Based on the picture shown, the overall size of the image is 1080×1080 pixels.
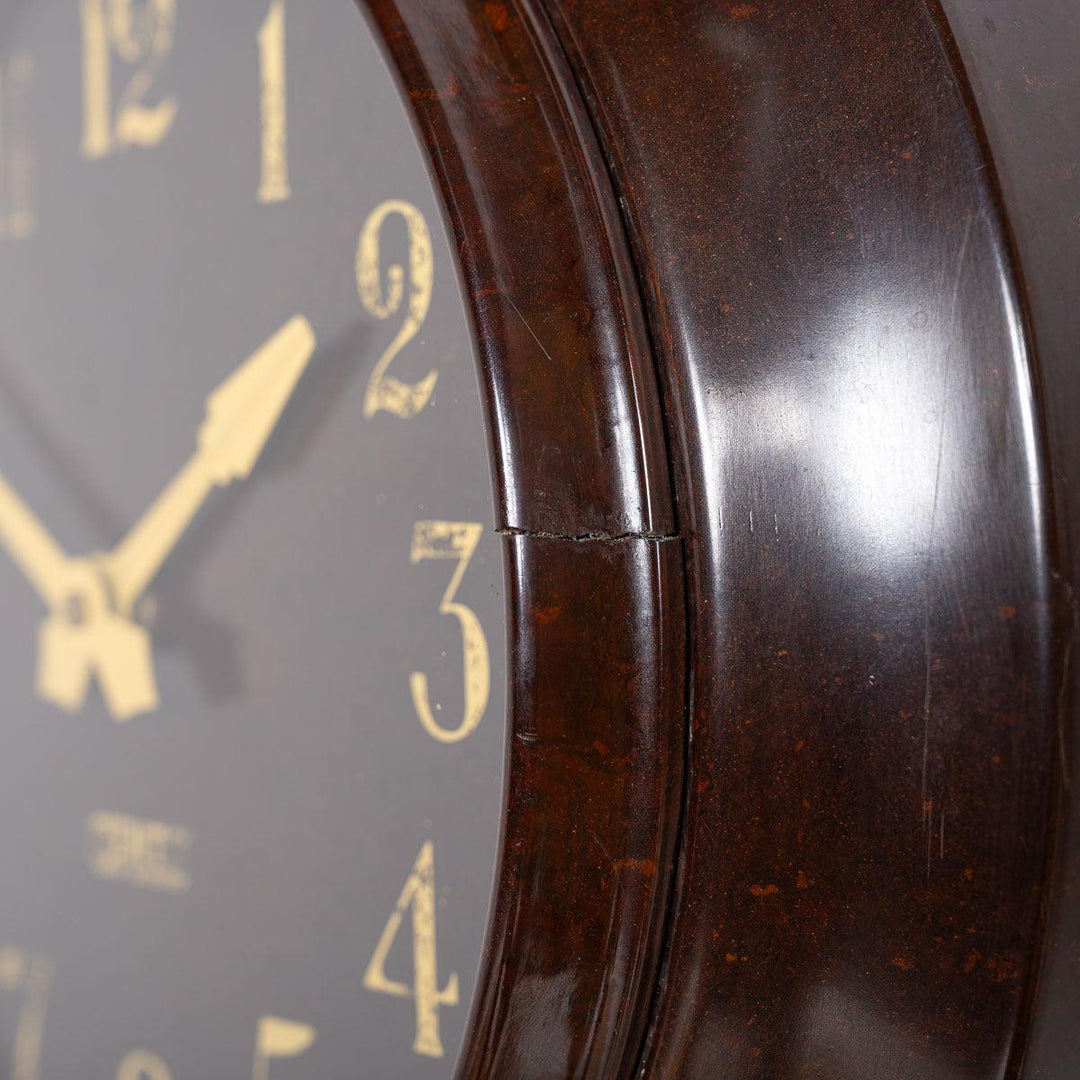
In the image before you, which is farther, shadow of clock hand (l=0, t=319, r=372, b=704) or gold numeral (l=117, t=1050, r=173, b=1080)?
gold numeral (l=117, t=1050, r=173, b=1080)

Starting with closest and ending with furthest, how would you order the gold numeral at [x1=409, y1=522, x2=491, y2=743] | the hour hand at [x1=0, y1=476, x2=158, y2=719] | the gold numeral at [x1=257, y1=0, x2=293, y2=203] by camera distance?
the gold numeral at [x1=409, y1=522, x2=491, y2=743] → the gold numeral at [x1=257, y1=0, x2=293, y2=203] → the hour hand at [x1=0, y1=476, x2=158, y2=719]

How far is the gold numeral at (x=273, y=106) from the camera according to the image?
2.23ft

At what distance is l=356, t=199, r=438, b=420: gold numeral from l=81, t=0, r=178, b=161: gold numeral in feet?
0.67

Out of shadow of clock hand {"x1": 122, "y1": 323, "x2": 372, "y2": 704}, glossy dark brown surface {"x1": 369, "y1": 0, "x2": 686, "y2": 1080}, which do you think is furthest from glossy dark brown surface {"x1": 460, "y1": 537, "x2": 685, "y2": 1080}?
shadow of clock hand {"x1": 122, "y1": 323, "x2": 372, "y2": 704}

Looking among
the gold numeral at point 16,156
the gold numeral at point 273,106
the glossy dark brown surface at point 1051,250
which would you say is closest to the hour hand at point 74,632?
the gold numeral at point 16,156

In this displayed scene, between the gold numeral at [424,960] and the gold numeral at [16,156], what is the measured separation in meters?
0.51

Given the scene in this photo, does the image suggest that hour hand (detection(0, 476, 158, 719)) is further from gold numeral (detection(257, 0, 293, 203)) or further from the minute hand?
gold numeral (detection(257, 0, 293, 203))

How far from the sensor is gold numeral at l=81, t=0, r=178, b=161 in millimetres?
761

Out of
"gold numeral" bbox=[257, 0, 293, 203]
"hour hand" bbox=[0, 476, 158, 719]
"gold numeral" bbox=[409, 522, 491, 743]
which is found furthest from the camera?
"hour hand" bbox=[0, 476, 158, 719]

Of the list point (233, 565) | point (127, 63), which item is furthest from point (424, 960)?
point (127, 63)

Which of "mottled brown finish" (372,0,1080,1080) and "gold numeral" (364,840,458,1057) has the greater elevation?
"mottled brown finish" (372,0,1080,1080)

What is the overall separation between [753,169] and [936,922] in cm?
27

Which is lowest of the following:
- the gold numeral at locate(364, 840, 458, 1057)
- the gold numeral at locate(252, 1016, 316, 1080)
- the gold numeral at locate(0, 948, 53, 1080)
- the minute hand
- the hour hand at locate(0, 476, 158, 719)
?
the gold numeral at locate(0, 948, 53, 1080)

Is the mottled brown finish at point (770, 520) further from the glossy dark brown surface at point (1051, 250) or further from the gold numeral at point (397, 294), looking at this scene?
the gold numeral at point (397, 294)
